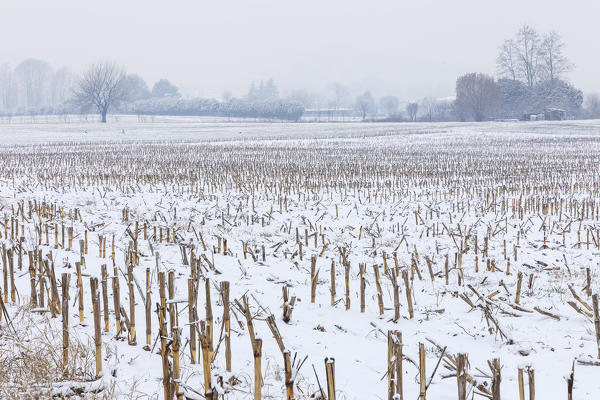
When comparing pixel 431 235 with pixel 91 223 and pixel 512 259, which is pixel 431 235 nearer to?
pixel 512 259

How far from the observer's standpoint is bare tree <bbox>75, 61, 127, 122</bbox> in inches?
3353

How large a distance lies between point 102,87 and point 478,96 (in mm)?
59270

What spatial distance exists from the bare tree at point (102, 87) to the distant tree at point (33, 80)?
75.9m

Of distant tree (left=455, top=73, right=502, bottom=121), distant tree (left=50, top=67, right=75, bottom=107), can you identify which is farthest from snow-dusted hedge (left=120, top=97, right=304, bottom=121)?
distant tree (left=50, top=67, right=75, bottom=107)

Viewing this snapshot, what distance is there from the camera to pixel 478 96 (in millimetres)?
77188

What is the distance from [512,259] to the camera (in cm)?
745

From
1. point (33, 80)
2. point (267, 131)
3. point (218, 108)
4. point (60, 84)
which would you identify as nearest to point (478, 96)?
point (267, 131)

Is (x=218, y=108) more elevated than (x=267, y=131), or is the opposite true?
(x=218, y=108)

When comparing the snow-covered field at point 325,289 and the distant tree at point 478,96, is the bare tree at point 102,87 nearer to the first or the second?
the distant tree at point 478,96

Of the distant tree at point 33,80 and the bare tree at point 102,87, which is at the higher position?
the distant tree at point 33,80

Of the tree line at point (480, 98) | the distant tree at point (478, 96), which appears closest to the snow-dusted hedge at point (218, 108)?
the tree line at point (480, 98)

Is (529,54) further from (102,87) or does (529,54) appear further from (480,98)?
(102,87)

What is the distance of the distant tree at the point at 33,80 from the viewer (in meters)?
160

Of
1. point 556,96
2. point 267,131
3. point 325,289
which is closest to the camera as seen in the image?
point 325,289
